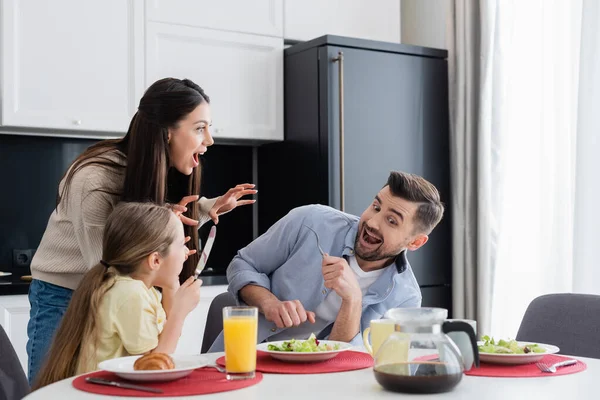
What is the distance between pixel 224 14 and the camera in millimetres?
3504

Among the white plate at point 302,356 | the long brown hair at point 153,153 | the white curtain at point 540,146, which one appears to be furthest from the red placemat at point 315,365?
the white curtain at point 540,146

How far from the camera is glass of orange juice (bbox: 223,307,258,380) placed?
1371 mm

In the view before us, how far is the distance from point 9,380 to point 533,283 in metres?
2.32

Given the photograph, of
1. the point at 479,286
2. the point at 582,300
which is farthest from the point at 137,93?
the point at 582,300

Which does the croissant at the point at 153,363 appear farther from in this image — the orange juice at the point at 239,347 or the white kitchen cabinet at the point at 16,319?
the white kitchen cabinet at the point at 16,319

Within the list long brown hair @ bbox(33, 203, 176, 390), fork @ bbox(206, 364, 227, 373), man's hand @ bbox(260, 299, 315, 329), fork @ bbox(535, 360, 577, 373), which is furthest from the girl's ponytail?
fork @ bbox(535, 360, 577, 373)

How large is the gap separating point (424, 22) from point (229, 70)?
3.96ft

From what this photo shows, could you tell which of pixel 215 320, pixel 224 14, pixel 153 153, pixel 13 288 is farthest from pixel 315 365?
pixel 224 14

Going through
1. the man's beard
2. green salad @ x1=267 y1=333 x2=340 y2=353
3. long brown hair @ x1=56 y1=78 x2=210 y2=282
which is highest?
long brown hair @ x1=56 y1=78 x2=210 y2=282

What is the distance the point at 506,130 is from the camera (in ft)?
11.7

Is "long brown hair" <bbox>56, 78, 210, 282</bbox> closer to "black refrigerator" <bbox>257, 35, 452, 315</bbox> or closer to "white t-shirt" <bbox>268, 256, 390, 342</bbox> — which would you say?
"white t-shirt" <bbox>268, 256, 390, 342</bbox>

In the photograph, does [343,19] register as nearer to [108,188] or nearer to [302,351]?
[108,188]

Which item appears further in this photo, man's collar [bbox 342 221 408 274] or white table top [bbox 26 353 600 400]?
man's collar [bbox 342 221 408 274]

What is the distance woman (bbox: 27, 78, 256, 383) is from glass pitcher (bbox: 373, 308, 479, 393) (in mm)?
826
